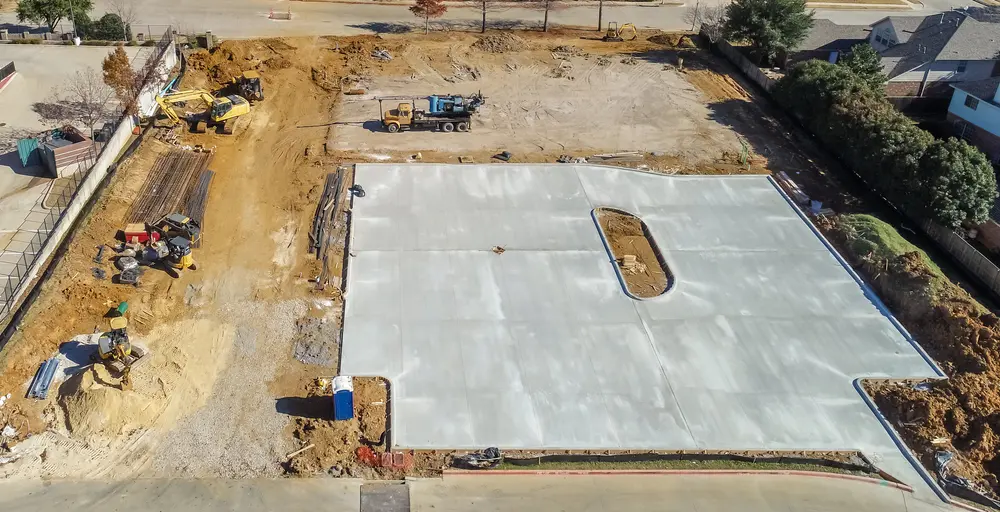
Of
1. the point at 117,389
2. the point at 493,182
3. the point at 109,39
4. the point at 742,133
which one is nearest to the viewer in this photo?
the point at 117,389

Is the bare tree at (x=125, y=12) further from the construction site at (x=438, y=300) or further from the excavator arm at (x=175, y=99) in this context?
the excavator arm at (x=175, y=99)

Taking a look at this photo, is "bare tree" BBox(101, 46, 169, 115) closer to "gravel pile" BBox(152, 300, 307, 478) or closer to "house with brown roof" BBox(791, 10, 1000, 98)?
"gravel pile" BBox(152, 300, 307, 478)

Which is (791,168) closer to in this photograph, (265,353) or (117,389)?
(265,353)

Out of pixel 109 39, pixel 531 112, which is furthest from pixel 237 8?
pixel 531 112

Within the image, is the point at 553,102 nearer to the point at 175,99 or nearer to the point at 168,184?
the point at 175,99

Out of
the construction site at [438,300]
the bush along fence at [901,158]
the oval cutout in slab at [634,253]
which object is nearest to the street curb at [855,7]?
the bush along fence at [901,158]

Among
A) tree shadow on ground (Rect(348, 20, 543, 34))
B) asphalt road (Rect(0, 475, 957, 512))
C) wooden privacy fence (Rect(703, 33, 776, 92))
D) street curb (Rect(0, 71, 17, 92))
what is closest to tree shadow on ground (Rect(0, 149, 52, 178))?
street curb (Rect(0, 71, 17, 92))
